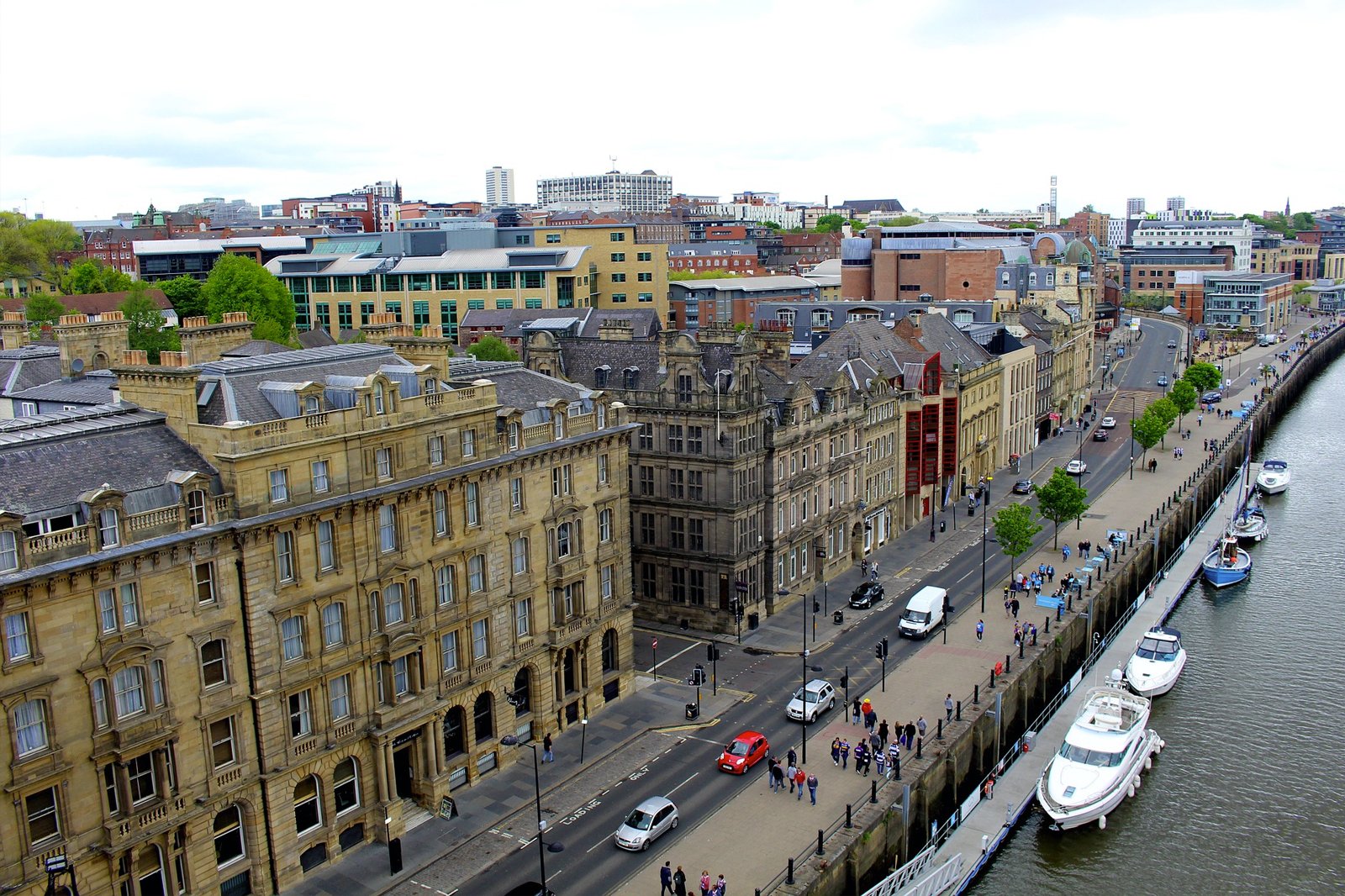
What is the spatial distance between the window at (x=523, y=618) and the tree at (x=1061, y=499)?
1994 inches

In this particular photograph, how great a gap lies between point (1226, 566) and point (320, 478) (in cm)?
7529

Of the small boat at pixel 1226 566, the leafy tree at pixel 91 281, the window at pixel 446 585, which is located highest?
the leafy tree at pixel 91 281

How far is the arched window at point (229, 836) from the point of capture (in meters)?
44.5

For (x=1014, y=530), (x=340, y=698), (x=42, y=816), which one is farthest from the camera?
(x=1014, y=530)

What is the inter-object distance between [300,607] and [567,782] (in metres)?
16.8

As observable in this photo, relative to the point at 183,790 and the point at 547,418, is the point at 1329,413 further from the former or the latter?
the point at 183,790

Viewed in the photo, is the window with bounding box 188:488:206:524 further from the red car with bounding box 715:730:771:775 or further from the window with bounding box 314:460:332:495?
the red car with bounding box 715:730:771:775

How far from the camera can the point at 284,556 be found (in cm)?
4572

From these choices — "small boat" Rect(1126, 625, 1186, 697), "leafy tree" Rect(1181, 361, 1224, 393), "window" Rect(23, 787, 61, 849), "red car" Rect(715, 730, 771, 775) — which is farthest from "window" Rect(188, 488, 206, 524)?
"leafy tree" Rect(1181, 361, 1224, 393)

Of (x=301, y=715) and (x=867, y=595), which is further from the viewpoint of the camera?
(x=867, y=595)

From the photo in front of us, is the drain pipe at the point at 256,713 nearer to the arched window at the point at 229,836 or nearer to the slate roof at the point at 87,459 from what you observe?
the arched window at the point at 229,836

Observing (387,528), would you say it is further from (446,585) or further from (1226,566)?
(1226,566)

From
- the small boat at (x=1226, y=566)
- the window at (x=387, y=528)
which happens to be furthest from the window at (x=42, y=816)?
the small boat at (x=1226, y=566)

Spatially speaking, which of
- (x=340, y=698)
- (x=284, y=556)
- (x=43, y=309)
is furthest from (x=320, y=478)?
(x=43, y=309)
